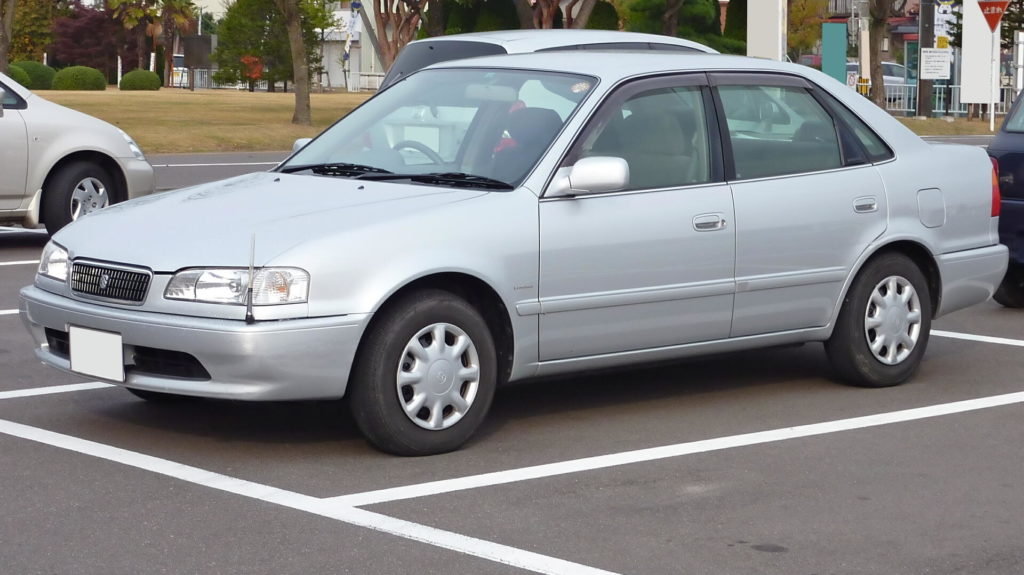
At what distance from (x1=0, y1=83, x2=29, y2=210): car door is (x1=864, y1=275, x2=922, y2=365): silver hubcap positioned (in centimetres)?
777

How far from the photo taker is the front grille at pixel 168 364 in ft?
19.5

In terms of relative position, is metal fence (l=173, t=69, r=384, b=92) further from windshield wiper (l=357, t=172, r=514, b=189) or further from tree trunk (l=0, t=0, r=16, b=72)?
windshield wiper (l=357, t=172, r=514, b=189)

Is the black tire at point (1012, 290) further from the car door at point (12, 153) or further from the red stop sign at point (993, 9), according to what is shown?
the red stop sign at point (993, 9)

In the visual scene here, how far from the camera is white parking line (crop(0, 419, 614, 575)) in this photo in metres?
4.86

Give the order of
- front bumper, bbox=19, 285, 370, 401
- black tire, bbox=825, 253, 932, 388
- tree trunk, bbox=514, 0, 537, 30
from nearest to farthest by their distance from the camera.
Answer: front bumper, bbox=19, 285, 370, 401 < black tire, bbox=825, 253, 932, 388 < tree trunk, bbox=514, 0, 537, 30

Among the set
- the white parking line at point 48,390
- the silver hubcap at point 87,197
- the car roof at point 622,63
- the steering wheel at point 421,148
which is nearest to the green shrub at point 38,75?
the silver hubcap at point 87,197

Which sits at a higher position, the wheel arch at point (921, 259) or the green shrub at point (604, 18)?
the green shrub at point (604, 18)

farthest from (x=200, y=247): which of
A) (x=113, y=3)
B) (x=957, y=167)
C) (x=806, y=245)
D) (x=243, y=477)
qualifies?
(x=113, y=3)

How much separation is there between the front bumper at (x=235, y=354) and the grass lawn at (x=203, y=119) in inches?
812

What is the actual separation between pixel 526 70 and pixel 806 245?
59.9 inches

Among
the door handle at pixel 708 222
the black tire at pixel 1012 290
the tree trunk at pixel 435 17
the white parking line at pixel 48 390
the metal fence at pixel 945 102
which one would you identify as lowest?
the white parking line at pixel 48 390

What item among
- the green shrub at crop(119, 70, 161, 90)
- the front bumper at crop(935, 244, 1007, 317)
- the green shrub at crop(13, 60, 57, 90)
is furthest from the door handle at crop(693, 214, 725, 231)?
the green shrub at crop(119, 70, 161, 90)

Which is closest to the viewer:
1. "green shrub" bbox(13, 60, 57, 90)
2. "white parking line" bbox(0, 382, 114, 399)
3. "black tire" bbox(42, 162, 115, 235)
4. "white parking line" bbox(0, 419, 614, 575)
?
"white parking line" bbox(0, 419, 614, 575)

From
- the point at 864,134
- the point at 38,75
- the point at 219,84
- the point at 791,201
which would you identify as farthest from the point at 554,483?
the point at 219,84
